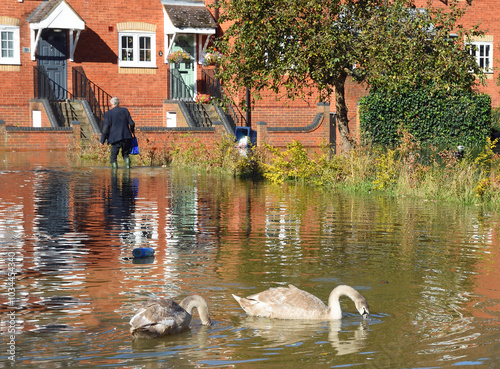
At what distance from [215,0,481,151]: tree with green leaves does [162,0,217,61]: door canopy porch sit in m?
17.0

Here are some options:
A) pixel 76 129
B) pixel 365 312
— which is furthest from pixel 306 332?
pixel 76 129

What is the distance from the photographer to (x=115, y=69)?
35.4 meters

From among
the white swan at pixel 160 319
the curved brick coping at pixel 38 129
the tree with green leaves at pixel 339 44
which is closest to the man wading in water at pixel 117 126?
the tree with green leaves at pixel 339 44

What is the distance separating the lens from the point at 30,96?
33.9m

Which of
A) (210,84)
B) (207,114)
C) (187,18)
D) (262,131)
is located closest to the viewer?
(262,131)

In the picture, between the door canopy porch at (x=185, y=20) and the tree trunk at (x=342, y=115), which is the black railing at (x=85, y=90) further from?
the tree trunk at (x=342, y=115)

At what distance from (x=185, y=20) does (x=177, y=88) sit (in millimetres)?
3131

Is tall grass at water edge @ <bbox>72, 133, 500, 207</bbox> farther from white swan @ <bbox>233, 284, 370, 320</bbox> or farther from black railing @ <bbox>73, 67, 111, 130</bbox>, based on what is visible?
black railing @ <bbox>73, 67, 111, 130</bbox>

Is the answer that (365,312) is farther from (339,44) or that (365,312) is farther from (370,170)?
(339,44)

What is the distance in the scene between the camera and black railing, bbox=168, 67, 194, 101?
119ft

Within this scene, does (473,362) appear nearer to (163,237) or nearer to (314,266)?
(314,266)

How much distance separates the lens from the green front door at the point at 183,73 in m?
36.5

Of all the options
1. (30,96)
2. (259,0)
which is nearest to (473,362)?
(259,0)

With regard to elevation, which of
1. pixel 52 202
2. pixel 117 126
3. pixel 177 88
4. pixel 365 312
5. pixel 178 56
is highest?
pixel 178 56
